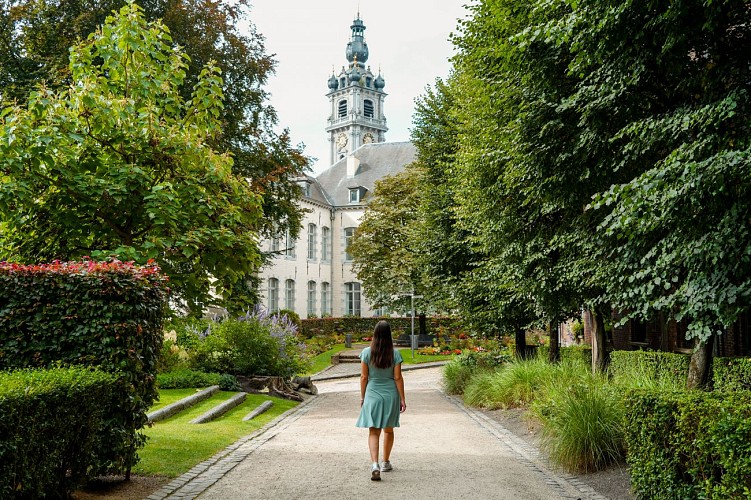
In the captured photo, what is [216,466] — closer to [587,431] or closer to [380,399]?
[380,399]

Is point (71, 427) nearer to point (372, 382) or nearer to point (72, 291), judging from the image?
point (72, 291)

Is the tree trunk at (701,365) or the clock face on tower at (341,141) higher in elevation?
the clock face on tower at (341,141)

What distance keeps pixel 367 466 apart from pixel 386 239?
1096 inches

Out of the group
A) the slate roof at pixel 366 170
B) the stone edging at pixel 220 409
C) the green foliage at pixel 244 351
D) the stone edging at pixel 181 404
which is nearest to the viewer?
the stone edging at pixel 181 404

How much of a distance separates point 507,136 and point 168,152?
4.74 meters

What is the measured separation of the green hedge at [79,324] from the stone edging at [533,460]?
4231mm

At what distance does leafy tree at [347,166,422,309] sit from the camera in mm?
34000

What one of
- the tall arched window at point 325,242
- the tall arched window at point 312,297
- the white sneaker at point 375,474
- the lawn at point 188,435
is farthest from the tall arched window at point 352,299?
the white sneaker at point 375,474

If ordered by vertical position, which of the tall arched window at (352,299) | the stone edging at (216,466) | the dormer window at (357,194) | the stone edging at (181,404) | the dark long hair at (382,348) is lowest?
the stone edging at (216,466)

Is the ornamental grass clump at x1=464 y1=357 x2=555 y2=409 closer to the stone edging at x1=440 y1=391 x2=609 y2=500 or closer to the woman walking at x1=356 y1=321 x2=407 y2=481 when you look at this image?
the stone edging at x1=440 y1=391 x2=609 y2=500

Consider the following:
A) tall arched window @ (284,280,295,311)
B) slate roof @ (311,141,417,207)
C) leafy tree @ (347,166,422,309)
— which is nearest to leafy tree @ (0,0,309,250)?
leafy tree @ (347,166,422,309)

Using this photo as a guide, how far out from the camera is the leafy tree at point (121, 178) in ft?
26.4

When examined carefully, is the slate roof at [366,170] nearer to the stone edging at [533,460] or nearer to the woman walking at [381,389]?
the stone edging at [533,460]

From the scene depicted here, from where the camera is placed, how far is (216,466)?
761cm
